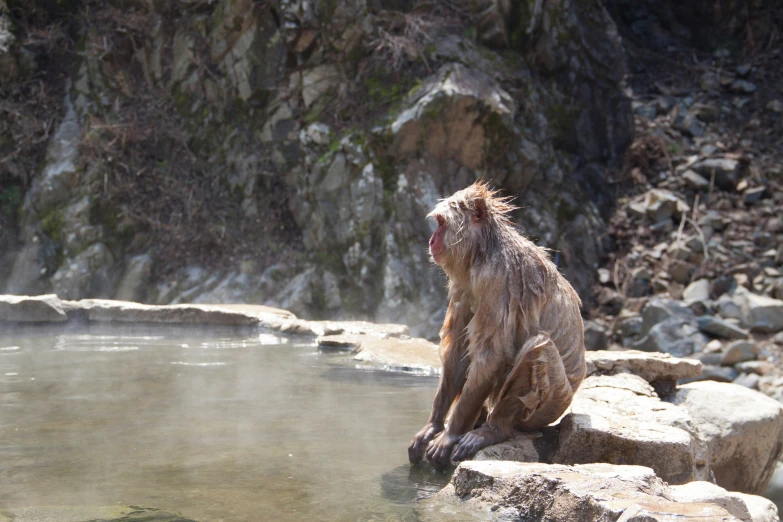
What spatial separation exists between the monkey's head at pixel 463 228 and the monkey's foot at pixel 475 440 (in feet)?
2.34

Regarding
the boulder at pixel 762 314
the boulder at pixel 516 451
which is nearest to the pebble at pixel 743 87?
the boulder at pixel 762 314

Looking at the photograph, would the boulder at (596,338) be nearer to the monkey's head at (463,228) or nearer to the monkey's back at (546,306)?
the monkey's back at (546,306)

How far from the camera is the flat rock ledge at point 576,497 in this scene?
2.26 meters

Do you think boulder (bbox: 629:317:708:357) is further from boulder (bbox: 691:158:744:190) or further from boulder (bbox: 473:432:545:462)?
boulder (bbox: 473:432:545:462)

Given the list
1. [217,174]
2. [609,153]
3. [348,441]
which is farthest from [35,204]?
[348,441]

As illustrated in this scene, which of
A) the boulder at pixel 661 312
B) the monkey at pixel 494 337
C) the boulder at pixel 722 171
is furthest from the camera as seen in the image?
the boulder at pixel 722 171

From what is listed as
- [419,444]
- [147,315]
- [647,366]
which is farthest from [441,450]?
[147,315]

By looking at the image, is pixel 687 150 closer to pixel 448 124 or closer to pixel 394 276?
pixel 448 124

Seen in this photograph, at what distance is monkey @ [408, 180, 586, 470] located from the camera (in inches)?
127

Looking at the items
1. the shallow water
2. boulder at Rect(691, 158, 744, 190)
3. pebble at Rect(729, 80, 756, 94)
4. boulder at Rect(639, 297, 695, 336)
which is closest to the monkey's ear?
the shallow water

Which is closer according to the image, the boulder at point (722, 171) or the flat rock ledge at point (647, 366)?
the flat rock ledge at point (647, 366)

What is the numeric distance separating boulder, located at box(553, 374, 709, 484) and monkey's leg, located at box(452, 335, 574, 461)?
0.42ft

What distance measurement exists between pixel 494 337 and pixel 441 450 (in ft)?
1.72

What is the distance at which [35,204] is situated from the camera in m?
11.8
